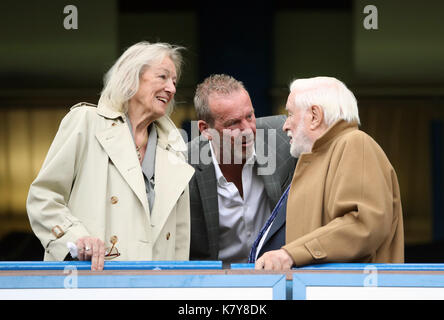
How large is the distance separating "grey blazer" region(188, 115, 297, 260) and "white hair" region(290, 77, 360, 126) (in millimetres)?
822

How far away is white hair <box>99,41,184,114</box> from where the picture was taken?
12.6 feet

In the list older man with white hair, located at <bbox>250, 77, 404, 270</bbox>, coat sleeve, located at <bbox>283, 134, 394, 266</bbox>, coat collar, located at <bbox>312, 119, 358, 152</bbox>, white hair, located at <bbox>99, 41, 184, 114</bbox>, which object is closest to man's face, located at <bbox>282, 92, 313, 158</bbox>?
older man with white hair, located at <bbox>250, 77, 404, 270</bbox>

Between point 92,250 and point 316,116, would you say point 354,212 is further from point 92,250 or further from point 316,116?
point 92,250

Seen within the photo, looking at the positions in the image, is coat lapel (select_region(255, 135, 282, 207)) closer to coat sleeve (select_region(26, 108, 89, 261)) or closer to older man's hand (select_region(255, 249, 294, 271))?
coat sleeve (select_region(26, 108, 89, 261))

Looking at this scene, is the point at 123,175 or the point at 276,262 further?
the point at 123,175

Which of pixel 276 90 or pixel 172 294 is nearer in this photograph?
pixel 172 294

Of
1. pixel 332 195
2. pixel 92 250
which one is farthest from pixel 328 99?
pixel 92 250

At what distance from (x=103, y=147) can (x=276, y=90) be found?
5732 millimetres

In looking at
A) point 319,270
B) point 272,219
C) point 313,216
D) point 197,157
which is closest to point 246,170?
point 197,157

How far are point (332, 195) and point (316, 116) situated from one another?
389 mm

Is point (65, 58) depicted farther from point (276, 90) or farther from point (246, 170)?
point (246, 170)

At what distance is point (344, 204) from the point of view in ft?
10.1

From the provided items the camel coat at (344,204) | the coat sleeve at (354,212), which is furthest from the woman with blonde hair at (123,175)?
the coat sleeve at (354,212)

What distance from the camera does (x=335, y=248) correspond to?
3.03 m
